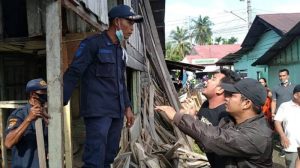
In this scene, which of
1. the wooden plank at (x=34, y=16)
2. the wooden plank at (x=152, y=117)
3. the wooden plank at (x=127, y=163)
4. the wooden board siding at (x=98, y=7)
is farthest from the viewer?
the wooden plank at (x=152, y=117)

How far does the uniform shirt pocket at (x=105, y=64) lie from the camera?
3.42 metres

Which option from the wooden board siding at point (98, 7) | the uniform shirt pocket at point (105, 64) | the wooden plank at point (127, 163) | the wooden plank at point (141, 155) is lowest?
the wooden plank at point (141, 155)

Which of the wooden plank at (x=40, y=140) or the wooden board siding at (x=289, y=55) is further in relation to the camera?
the wooden board siding at (x=289, y=55)

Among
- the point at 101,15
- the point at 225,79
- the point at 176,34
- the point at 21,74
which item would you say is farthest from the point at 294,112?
the point at 176,34

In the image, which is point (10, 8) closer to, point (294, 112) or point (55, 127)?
point (55, 127)

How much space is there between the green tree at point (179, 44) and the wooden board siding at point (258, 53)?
36715mm

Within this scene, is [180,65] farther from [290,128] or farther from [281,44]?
[290,128]

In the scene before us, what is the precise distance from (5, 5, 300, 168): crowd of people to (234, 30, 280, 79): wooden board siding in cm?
1769

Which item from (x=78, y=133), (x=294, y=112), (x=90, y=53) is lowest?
(x=78, y=133)

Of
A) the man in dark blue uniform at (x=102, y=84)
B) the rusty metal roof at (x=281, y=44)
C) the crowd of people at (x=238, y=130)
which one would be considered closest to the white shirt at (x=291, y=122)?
the crowd of people at (x=238, y=130)

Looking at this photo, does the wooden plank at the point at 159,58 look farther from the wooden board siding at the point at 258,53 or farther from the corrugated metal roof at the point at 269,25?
the wooden board siding at the point at 258,53

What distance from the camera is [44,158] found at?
10.5 feet

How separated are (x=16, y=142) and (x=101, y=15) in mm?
2231

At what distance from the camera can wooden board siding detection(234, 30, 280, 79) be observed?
69.2 feet
